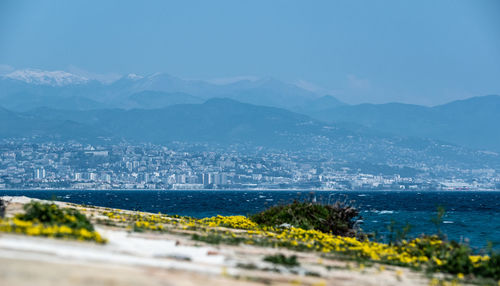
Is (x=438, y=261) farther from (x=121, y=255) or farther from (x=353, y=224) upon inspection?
(x=353, y=224)

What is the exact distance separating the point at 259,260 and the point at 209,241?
2940 millimetres

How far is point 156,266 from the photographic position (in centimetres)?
1052

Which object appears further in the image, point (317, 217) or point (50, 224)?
point (317, 217)

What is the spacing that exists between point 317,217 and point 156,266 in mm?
15806

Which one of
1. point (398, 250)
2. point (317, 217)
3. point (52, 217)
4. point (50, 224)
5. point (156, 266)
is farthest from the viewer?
point (317, 217)

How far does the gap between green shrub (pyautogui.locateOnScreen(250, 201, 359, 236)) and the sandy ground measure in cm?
1054

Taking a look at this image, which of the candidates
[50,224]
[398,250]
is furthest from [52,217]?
[398,250]

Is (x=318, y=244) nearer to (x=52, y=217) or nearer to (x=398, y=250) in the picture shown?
(x=398, y=250)

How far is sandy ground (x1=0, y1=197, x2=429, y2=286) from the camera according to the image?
875 centimetres

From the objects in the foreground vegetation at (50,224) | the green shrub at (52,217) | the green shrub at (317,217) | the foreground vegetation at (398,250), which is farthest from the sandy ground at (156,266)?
the green shrub at (317,217)

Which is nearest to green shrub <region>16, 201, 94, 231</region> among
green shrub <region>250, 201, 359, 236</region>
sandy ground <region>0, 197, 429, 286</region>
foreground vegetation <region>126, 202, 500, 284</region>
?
sandy ground <region>0, 197, 429, 286</region>

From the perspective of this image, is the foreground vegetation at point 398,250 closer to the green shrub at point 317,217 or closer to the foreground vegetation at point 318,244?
the foreground vegetation at point 318,244

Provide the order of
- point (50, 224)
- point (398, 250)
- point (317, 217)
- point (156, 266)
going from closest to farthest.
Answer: point (156, 266)
point (50, 224)
point (398, 250)
point (317, 217)

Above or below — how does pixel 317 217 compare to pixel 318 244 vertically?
above
